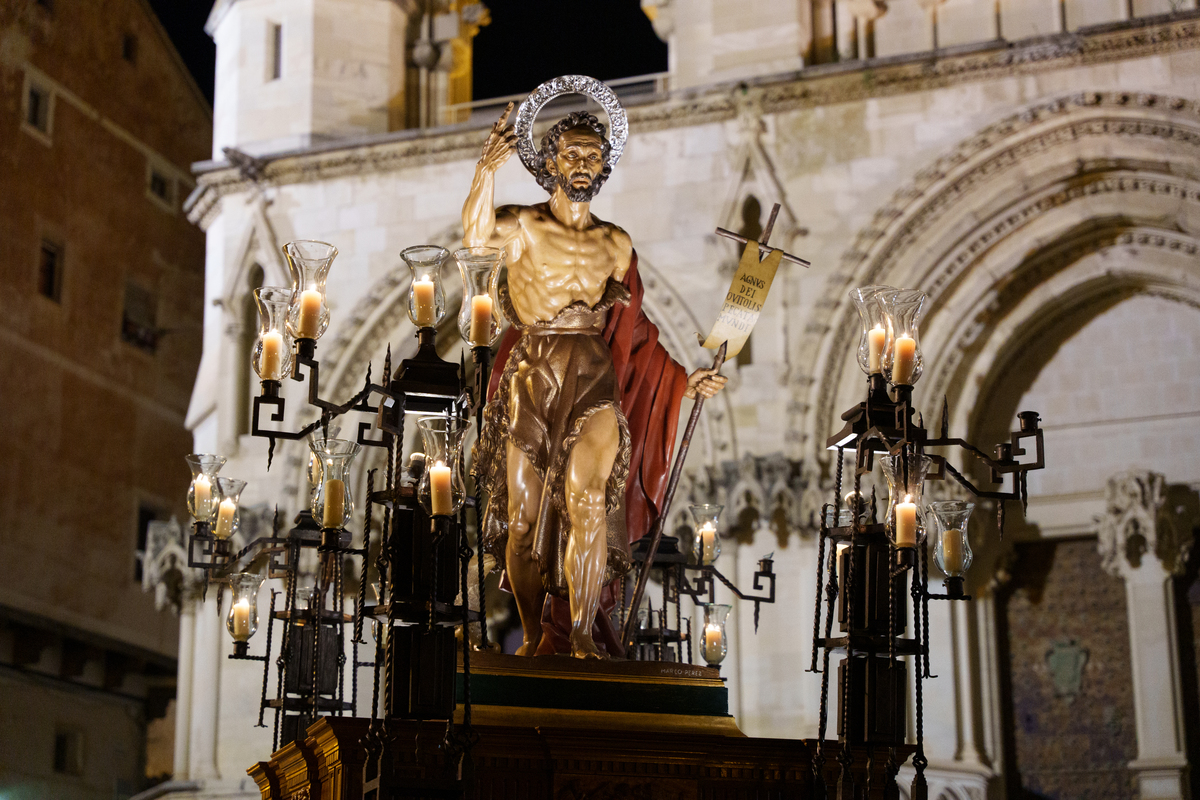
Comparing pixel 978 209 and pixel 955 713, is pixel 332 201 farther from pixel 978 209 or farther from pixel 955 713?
pixel 955 713

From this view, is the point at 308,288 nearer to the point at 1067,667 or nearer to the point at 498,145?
the point at 498,145

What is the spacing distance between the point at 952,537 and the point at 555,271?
221cm

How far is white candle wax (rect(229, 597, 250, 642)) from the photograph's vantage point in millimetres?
10008

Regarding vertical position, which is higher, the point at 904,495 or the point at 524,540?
the point at 904,495

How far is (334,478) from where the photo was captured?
7918 millimetres

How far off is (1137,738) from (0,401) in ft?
41.2

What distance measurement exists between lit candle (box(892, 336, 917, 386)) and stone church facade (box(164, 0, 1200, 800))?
23.4 ft

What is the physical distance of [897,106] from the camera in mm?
15180

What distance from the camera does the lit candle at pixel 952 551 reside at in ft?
26.3

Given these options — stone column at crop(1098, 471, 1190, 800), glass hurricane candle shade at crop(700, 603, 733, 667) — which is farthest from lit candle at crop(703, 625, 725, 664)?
stone column at crop(1098, 471, 1190, 800)

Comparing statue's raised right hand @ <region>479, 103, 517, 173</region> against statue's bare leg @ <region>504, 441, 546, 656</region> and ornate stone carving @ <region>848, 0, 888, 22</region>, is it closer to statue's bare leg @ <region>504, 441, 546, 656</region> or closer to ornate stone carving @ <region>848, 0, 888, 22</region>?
statue's bare leg @ <region>504, 441, 546, 656</region>

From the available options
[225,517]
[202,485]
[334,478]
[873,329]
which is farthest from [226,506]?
[873,329]

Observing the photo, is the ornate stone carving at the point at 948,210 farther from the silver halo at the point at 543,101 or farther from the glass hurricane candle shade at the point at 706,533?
the silver halo at the point at 543,101

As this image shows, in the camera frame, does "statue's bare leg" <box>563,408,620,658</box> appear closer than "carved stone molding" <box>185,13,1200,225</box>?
Yes
